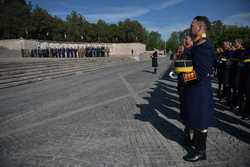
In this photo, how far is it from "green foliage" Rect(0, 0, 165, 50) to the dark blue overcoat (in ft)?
207

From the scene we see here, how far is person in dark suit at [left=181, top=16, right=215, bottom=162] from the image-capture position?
4.05 meters

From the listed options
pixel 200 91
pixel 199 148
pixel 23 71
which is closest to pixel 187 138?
pixel 199 148

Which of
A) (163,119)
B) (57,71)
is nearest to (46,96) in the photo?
(163,119)

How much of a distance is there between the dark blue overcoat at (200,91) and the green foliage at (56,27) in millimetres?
63177

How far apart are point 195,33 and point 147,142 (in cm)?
230

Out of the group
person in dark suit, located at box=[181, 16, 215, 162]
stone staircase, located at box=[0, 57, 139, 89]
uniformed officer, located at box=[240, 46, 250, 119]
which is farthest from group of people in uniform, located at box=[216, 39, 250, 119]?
stone staircase, located at box=[0, 57, 139, 89]

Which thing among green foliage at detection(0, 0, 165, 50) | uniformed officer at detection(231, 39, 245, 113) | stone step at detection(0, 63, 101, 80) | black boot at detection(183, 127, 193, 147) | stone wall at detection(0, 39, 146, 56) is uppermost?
green foliage at detection(0, 0, 165, 50)

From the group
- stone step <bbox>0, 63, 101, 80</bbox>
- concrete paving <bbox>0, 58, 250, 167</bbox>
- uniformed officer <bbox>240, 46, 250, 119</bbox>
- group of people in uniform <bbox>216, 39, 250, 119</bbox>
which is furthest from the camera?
stone step <bbox>0, 63, 101, 80</bbox>

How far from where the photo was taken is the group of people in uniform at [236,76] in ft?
23.1

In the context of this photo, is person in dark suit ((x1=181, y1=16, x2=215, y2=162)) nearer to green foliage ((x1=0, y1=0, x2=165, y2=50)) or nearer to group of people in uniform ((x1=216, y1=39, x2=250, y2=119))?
group of people in uniform ((x1=216, y1=39, x2=250, y2=119))

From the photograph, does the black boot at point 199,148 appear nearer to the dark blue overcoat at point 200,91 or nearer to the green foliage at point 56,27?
the dark blue overcoat at point 200,91

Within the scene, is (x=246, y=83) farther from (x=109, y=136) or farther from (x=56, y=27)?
(x=56, y=27)

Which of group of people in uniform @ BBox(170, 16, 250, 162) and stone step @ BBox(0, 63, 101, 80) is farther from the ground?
group of people in uniform @ BBox(170, 16, 250, 162)

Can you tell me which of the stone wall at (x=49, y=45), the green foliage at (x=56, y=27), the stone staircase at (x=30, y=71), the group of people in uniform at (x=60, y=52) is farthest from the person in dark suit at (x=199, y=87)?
the green foliage at (x=56, y=27)
